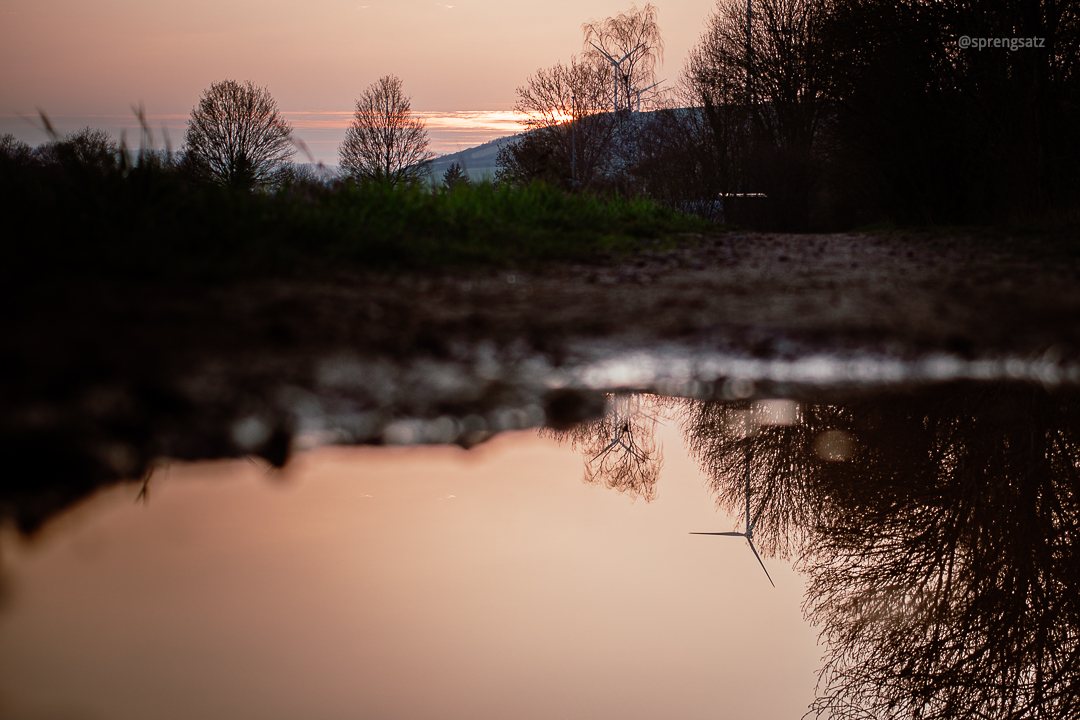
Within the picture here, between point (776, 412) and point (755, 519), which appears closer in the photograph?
point (755, 519)

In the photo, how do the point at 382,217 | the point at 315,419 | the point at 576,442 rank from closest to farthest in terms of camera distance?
the point at 315,419 → the point at 576,442 → the point at 382,217

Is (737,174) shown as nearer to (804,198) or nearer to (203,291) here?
(804,198)

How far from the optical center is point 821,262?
22.5ft

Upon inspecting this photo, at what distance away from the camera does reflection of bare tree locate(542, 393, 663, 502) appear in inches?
119

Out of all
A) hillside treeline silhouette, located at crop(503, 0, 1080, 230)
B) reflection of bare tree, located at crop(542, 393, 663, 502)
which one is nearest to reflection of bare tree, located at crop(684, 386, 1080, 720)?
reflection of bare tree, located at crop(542, 393, 663, 502)

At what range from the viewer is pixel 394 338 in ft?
11.8

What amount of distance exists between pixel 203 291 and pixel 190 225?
1.03 metres

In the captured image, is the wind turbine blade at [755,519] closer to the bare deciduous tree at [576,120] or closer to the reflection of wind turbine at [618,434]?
the reflection of wind turbine at [618,434]

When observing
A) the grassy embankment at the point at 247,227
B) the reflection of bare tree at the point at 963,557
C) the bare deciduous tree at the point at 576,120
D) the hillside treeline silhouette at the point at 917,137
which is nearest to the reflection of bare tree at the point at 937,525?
the reflection of bare tree at the point at 963,557

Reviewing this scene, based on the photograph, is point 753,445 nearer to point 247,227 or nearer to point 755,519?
point 755,519

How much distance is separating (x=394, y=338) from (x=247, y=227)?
1.98m

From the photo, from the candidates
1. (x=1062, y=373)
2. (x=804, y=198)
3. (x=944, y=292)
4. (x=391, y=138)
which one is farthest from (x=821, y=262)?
(x=391, y=138)

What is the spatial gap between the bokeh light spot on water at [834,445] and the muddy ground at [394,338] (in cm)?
53

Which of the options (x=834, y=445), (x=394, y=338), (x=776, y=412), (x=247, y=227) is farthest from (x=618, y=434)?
(x=247, y=227)
